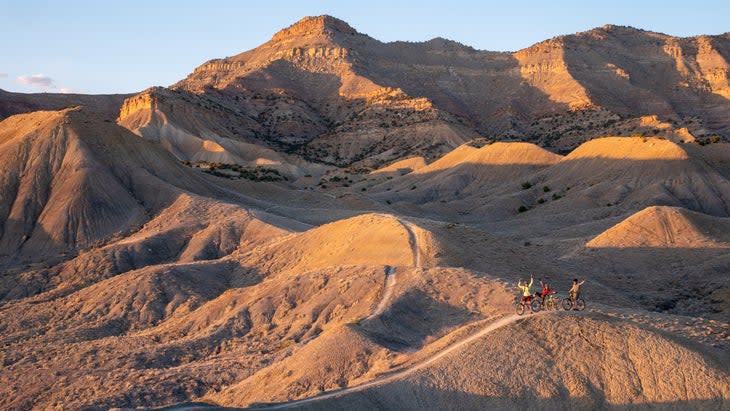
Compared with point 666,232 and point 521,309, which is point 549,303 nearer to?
point 521,309

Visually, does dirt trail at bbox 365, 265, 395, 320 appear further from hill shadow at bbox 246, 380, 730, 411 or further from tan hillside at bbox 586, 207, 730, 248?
tan hillside at bbox 586, 207, 730, 248

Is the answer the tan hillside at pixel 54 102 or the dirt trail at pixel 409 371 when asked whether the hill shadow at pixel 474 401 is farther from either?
the tan hillside at pixel 54 102

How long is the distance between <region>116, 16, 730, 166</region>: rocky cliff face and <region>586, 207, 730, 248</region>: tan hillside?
53.5 meters

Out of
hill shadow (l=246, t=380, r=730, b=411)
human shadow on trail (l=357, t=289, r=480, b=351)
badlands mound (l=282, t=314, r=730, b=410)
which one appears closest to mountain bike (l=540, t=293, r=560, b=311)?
badlands mound (l=282, t=314, r=730, b=410)

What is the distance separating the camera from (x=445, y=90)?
16812 centimetres

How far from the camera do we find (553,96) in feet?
504

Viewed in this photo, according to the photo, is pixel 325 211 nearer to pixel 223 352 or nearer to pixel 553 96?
pixel 223 352

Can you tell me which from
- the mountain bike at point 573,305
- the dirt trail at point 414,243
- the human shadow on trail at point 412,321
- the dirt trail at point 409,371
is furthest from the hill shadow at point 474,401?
the dirt trail at point 414,243

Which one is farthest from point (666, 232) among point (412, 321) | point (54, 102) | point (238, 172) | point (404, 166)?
point (54, 102)

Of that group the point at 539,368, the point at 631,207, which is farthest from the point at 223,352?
the point at 631,207

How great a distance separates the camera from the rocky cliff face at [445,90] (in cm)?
12625

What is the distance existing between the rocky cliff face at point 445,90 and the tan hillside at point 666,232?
53459 mm

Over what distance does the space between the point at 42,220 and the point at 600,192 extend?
42.9 m

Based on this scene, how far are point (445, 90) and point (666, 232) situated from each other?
124293 mm
